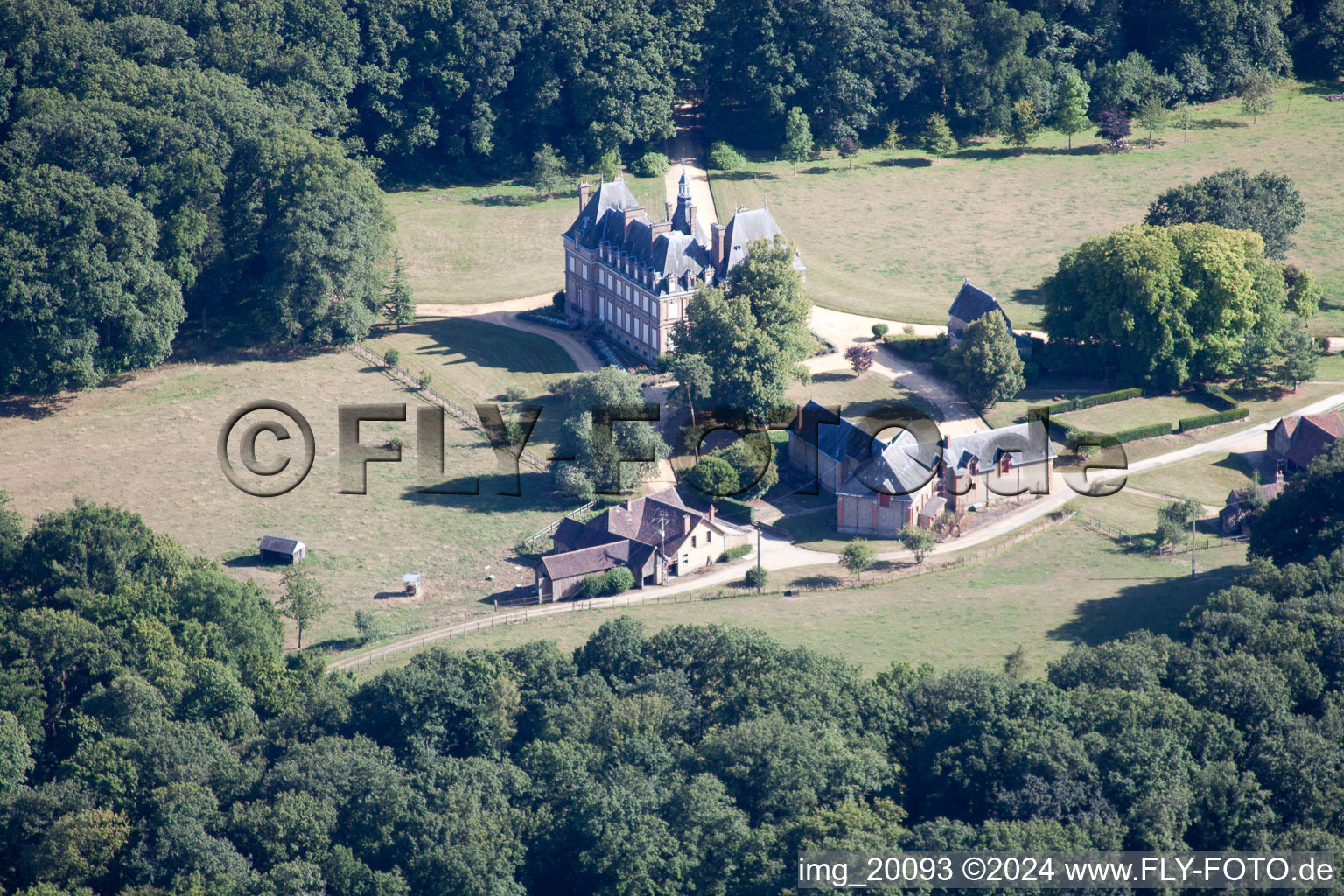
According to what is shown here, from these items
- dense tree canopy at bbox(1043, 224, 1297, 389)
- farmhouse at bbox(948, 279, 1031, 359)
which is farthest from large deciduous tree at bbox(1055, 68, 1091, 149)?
farmhouse at bbox(948, 279, 1031, 359)

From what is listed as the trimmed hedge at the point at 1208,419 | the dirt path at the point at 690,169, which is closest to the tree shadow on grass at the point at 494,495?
the dirt path at the point at 690,169

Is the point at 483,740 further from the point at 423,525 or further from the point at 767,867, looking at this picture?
the point at 423,525

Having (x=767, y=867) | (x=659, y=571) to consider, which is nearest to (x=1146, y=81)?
(x=659, y=571)

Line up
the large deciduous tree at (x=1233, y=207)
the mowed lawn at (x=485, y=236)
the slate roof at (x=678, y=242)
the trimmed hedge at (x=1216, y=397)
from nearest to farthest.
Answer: the trimmed hedge at (x=1216, y=397) → the slate roof at (x=678, y=242) → the large deciduous tree at (x=1233, y=207) → the mowed lawn at (x=485, y=236)

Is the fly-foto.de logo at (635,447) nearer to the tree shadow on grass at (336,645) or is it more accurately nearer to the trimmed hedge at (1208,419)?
the trimmed hedge at (1208,419)

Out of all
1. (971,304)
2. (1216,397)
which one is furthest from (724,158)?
(1216,397)

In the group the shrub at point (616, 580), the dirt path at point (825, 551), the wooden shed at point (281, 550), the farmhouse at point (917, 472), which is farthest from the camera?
the farmhouse at point (917, 472)
